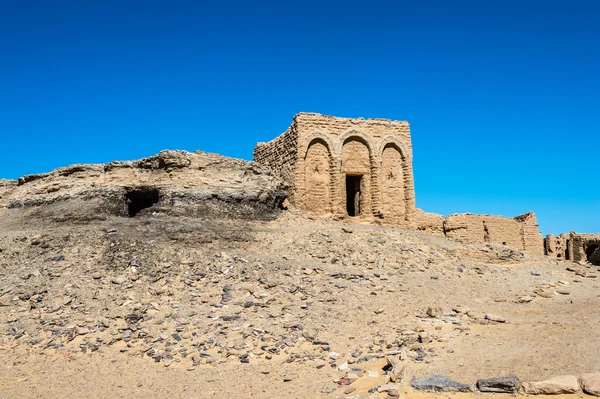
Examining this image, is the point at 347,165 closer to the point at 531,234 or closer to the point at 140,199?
the point at 140,199

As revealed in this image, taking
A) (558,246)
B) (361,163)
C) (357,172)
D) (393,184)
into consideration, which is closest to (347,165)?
(357,172)

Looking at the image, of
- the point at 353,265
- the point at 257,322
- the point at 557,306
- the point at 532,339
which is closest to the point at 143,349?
the point at 257,322

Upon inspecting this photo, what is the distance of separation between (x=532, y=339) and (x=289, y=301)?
4.66 metres

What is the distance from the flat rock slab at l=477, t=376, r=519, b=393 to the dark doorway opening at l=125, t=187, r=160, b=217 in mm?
11036

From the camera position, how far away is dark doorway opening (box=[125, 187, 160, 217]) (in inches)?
590

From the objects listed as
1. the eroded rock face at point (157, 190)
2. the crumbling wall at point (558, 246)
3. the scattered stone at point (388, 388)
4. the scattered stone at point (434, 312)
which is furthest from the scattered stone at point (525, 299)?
the crumbling wall at point (558, 246)

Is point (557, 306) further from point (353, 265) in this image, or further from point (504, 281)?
point (353, 265)

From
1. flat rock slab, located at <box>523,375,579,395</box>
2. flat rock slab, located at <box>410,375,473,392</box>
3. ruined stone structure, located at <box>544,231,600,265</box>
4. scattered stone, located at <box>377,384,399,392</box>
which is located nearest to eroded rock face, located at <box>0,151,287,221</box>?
scattered stone, located at <box>377,384,399,392</box>

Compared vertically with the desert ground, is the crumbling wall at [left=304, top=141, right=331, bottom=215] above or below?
above

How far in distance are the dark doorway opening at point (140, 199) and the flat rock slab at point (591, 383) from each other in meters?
11.9

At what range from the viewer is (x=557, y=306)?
10.8 metres

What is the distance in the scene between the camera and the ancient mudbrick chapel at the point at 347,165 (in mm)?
18844

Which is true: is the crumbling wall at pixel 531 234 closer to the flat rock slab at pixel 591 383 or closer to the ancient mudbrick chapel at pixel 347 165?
the ancient mudbrick chapel at pixel 347 165

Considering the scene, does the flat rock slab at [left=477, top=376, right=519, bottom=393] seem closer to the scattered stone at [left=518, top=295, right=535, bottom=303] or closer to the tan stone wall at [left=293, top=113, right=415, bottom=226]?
the scattered stone at [left=518, top=295, right=535, bottom=303]
